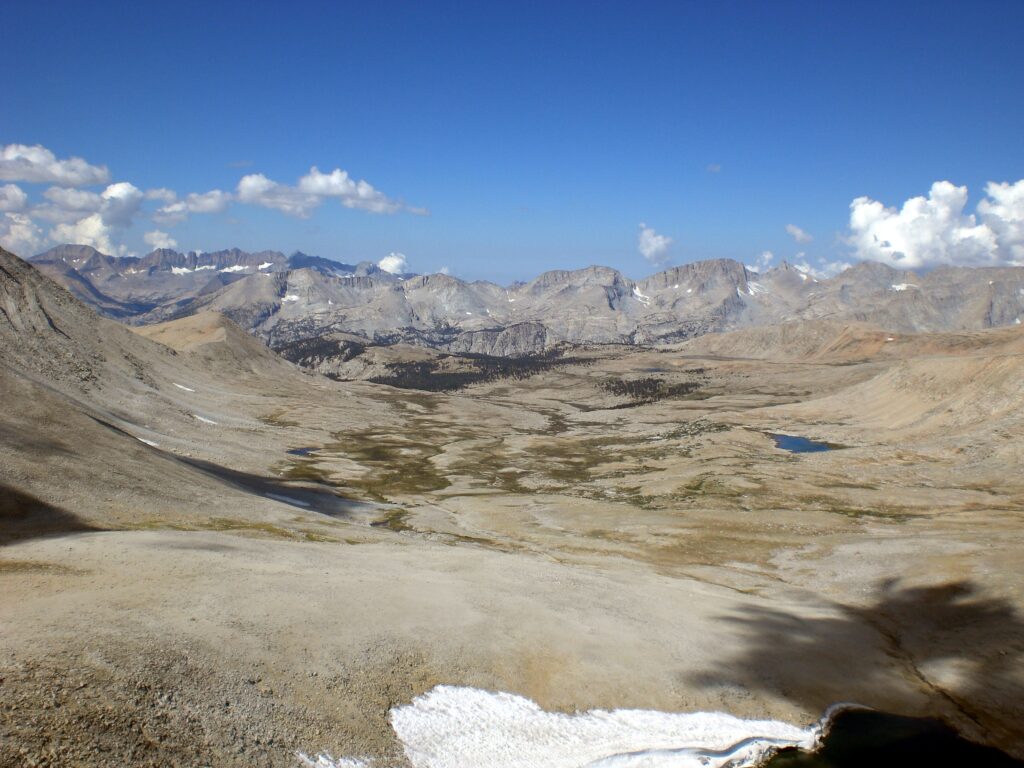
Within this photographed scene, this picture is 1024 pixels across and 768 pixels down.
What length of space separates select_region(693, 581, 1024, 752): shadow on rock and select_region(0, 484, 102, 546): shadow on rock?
49.2 metres

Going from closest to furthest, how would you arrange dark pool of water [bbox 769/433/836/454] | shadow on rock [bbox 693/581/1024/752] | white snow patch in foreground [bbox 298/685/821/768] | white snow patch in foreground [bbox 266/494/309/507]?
1. white snow patch in foreground [bbox 298/685/821/768]
2. shadow on rock [bbox 693/581/1024/752]
3. white snow patch in foreground [bbox 266/494/309/507]
4. dark pool of water [bbox 769/433/836/454]

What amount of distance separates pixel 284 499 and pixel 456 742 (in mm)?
72419

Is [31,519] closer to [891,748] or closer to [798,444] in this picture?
[891,748]

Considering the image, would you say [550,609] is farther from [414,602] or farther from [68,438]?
[68,438]

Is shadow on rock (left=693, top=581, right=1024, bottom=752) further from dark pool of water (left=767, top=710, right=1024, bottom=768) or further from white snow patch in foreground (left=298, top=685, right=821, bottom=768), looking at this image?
white snow patch in foreground (left=298, top=685, right=821, bottom=768)

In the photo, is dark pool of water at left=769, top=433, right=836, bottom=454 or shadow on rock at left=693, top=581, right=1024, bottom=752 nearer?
shadow on rock at left=693, top=581, right=1024, bottom=752

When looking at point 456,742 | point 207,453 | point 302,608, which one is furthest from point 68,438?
point 456,742

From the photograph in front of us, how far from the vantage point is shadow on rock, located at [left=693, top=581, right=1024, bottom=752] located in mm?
38906

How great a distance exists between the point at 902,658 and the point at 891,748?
13.9 m

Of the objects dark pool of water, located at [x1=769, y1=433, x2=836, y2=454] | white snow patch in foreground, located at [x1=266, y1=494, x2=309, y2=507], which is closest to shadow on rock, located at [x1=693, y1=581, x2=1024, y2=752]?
white snow patch in foreground, located at [x1=266, y1=494, x2=309, y2=507]

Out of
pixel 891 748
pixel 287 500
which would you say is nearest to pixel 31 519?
pixel 287 500

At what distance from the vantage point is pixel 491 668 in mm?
35906

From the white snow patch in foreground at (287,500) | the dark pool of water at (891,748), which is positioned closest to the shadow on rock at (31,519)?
the white snow patch in foreground at (287,500)

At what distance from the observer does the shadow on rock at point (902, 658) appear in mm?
38906
